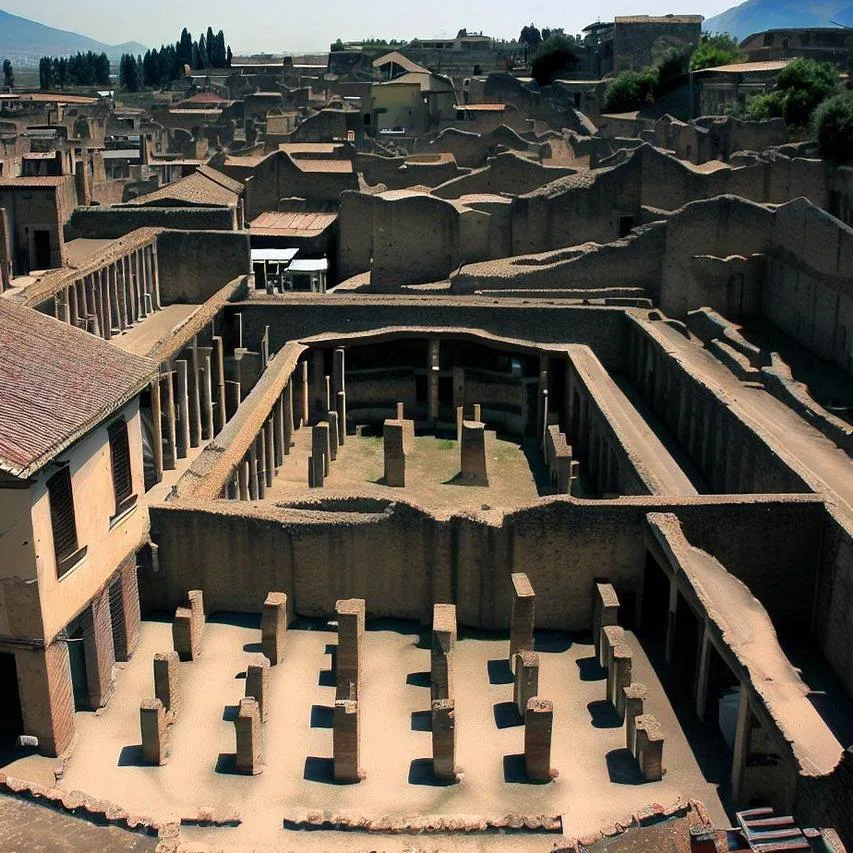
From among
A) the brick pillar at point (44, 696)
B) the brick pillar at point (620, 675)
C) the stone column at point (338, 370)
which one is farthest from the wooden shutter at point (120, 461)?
the stone column at point (338, 370)

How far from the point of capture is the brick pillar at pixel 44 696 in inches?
693

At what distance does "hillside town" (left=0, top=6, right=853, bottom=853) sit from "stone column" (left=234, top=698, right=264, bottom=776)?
0.29 feet

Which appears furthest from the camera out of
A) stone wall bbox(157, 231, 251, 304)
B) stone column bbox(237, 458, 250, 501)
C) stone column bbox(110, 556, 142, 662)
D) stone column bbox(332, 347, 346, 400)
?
stone wall bbox(157, 231, 251, 304)

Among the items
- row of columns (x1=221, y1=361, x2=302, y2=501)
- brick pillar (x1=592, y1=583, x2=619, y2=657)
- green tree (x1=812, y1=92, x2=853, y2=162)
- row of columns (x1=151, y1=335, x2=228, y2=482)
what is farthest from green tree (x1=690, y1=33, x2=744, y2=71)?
brick pillar (x1=592, y1=583, x2=619, y2=657)

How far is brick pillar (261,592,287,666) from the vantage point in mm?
20078

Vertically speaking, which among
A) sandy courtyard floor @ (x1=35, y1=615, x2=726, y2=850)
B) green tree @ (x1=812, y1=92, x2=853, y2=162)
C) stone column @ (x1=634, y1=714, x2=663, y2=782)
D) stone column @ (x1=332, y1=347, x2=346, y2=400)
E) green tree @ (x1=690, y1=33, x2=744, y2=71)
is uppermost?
green tree @ (x1=690, y1=33, x2=744, y2=71)

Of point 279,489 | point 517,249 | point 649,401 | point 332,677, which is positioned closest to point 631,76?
point 517,249

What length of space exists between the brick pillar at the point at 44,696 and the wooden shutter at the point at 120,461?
320 cm

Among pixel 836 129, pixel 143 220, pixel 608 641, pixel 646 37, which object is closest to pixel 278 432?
pixel 143 220

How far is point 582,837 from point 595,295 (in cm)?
2483

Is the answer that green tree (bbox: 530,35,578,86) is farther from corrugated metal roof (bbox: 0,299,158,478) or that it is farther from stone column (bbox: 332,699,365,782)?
stone column (bbox: 332,699,365,782)

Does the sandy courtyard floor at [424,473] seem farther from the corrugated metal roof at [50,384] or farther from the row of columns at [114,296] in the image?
the corrugated metal roof at [50,384]

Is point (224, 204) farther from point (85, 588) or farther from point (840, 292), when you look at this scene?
point (85, 588)

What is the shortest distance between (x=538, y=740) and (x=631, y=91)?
59.0 m
